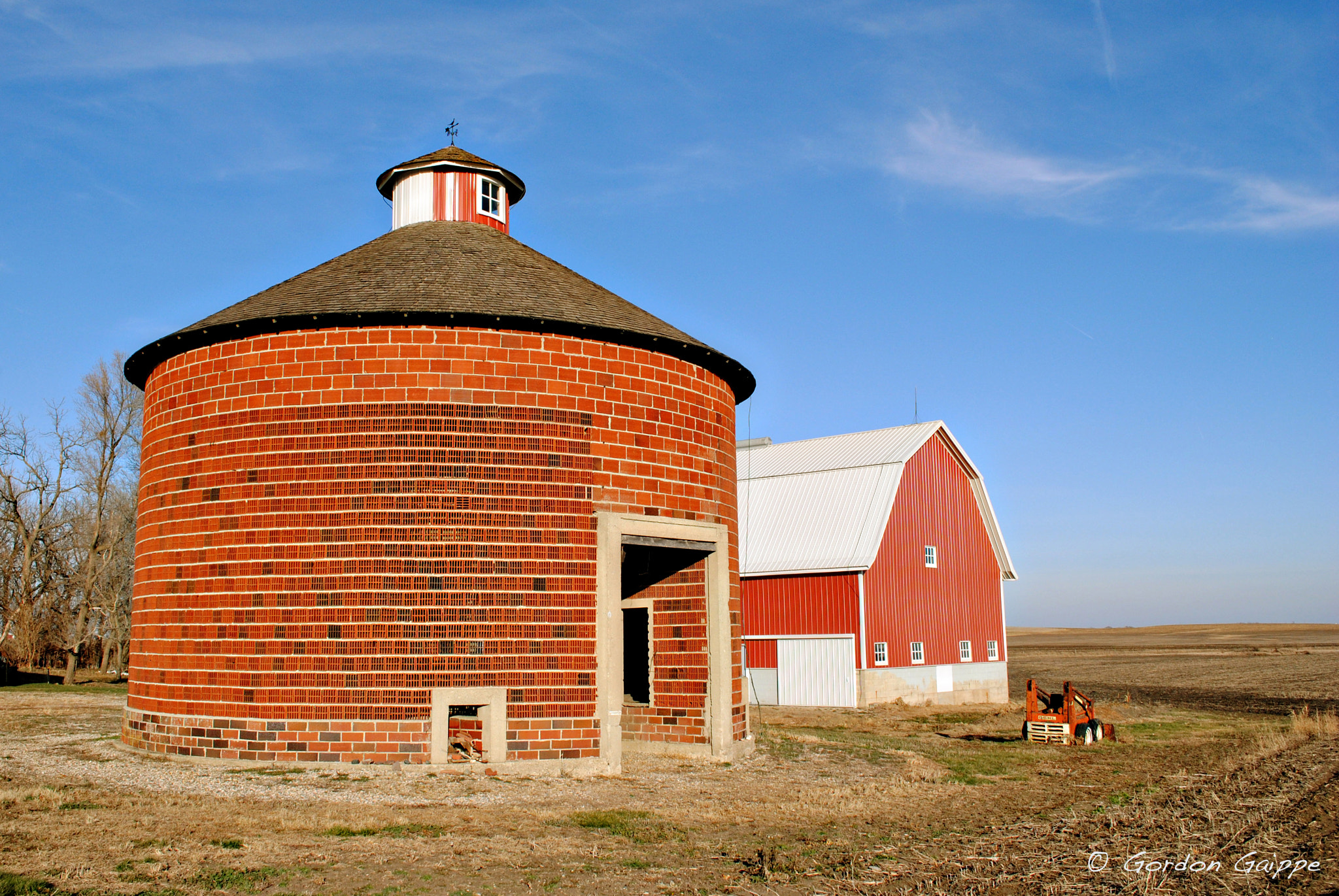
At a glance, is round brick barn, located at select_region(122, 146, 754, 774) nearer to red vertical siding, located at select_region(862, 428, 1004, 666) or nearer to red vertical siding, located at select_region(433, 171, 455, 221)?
red vertical siding, located at select_region(433, 171, 455, 221)

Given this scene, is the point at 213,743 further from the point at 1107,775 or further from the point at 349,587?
the point at 1107,775

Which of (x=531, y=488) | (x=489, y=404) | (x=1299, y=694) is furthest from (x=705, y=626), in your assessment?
(x=1299, y=694)

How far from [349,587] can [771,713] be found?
14.6 m

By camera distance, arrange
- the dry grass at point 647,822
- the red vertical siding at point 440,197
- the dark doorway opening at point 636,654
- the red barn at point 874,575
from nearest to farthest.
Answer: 1. the dry grass at point 647,822
2. the dark doorway opening at point 636,654
3. the red vertical siding at point 440,197
4. the red barn at point 874,575

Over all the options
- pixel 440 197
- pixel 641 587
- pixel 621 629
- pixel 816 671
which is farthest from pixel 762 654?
pixel 440 197

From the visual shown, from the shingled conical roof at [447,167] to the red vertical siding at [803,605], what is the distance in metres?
13.6

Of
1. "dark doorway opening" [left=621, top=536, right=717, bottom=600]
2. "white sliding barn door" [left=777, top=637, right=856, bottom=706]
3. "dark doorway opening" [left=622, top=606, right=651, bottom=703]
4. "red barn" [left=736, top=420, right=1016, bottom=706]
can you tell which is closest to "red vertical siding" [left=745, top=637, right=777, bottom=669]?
"red barn" [left=736, top=420, right=1016, bottom=706]

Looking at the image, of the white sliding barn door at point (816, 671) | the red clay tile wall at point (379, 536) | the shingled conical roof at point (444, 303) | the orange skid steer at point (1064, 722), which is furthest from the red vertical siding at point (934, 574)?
the red clay tile wall at point (379, 536)

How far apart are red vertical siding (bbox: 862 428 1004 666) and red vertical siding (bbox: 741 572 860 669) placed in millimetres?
481

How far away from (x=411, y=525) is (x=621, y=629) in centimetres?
303

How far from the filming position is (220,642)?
12.4 metres

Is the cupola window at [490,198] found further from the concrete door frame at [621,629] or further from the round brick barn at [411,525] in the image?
the concrete door frame at [621,629]

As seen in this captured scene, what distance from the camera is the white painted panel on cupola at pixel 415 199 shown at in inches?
727

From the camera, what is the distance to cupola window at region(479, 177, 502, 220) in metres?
18.6
